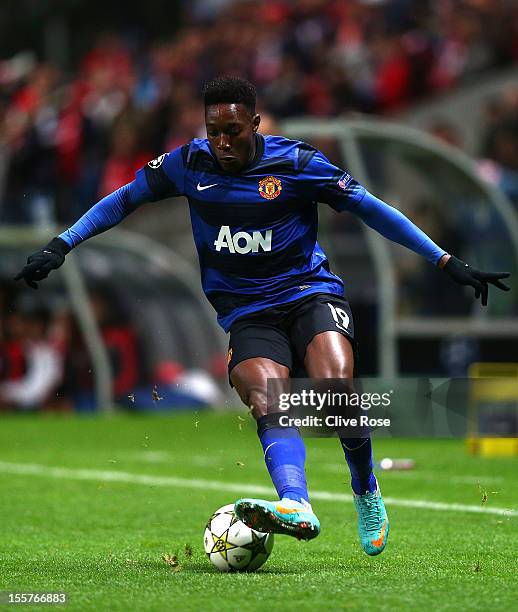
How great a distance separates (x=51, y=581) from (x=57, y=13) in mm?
22432

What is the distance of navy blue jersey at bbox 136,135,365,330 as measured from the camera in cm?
625

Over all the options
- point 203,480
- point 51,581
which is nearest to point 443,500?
point 203,480

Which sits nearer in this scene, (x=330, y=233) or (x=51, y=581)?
(x=51, y=581)

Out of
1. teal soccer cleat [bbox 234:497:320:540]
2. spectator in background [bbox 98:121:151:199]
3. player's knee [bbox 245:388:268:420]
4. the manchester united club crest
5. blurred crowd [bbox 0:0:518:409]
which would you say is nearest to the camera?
teal soccer cleat [bbox 234:497:320:540]

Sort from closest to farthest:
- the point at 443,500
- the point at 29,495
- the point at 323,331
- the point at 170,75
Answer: the point at 323,331 < the point at 443,500 < the point at 29,495 < the point at 170,75

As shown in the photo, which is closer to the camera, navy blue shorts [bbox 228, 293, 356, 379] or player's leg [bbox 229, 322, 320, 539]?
player's leg [bbox 229, 322, 320, 539]

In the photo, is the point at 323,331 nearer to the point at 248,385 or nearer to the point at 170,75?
the point at 248,385

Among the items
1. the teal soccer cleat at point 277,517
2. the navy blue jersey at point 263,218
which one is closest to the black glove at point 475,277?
the navy blue jersey at point 263,218

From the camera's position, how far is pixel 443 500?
8898mm

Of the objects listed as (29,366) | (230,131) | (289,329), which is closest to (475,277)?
(289,329)

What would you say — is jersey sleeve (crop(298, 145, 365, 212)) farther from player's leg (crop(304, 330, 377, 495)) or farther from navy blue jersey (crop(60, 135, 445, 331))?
player's leg (crop(304, 330, 377, 495))

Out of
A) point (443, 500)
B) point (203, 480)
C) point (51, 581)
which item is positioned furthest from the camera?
point (203, 480)

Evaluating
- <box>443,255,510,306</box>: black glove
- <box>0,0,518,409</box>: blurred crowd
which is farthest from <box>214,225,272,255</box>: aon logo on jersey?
<box>0,0,518,409</box>: blurred crowd

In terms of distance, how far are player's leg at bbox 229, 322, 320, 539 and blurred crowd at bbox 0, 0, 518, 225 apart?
10500 mm
